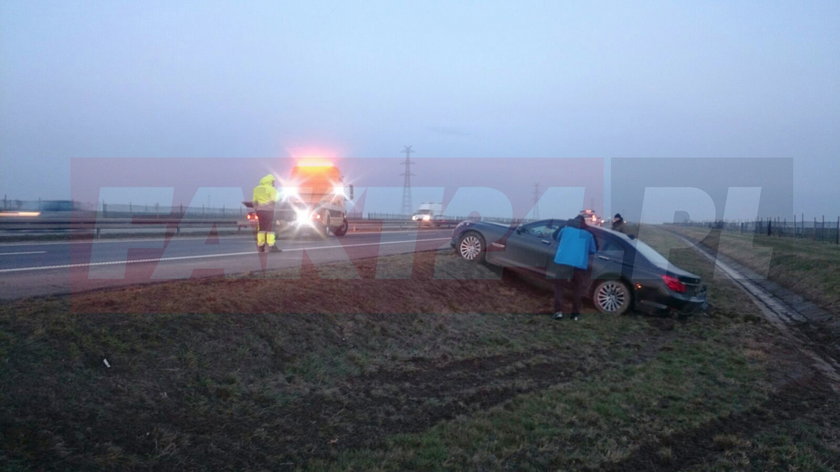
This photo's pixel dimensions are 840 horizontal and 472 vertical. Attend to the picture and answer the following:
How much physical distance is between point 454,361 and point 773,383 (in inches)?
165

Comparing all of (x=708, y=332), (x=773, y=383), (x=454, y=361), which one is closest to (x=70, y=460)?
(x=454, y=361)

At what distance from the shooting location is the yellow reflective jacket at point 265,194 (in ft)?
48.9

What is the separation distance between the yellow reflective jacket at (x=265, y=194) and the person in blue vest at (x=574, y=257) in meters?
6.71

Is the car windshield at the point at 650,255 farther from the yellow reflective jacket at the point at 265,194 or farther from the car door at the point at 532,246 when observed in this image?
the yellow reflective jacket at the point at 265,194

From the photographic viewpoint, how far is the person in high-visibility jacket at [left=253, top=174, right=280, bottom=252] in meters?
14.9

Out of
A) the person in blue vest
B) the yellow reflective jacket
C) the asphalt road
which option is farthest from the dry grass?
the yellow reflective jacket

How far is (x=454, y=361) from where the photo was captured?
8789 mm

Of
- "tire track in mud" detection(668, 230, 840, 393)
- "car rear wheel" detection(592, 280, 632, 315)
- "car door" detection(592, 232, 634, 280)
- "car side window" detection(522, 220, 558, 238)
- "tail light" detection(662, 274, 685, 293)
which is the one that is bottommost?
"tire track in mud" detection(668, 230, 840, 393)

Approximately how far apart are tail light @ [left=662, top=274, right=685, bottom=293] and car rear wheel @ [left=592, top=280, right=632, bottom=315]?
0.72 metres

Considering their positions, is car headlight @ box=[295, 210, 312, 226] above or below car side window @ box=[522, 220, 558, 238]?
below

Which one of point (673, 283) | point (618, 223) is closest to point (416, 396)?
point (673, 283)

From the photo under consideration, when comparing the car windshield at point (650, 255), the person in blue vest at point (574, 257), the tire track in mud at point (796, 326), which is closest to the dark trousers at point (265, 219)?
the person in blue vest at point (574, 257)

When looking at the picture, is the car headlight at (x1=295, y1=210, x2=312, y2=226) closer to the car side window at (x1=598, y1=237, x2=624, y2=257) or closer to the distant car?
the distant car

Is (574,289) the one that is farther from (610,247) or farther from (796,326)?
(796,326)
